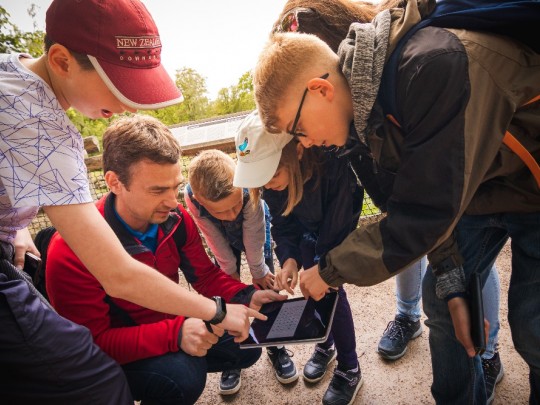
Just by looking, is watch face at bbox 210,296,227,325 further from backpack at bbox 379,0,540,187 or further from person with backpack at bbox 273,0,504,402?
backpack at bbox 379,0,540,187

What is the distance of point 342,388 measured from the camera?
2.21 meters

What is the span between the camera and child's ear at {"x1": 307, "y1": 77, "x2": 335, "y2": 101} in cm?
133

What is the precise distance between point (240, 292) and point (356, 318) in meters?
1.20

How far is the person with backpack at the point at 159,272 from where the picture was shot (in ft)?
5.62

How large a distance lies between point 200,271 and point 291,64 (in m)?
1.42

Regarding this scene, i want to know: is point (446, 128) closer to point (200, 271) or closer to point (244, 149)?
point (244, 149)

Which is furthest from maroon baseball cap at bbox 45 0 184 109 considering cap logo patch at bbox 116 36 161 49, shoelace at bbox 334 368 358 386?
shoelace at bbox 334 368 358 386

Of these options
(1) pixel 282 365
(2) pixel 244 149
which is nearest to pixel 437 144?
(2) pixel 244 149

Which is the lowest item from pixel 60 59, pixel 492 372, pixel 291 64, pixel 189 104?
pixel 189 104

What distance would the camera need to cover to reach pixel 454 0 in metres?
1.17

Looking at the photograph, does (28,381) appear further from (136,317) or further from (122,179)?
(122,179)

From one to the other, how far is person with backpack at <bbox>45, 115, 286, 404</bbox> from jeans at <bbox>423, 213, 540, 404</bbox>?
2.92 feet

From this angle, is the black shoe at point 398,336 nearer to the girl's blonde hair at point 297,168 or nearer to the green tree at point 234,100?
the girl's blonde hair at point 297,168

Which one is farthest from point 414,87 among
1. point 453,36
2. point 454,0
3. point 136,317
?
point 136,317
